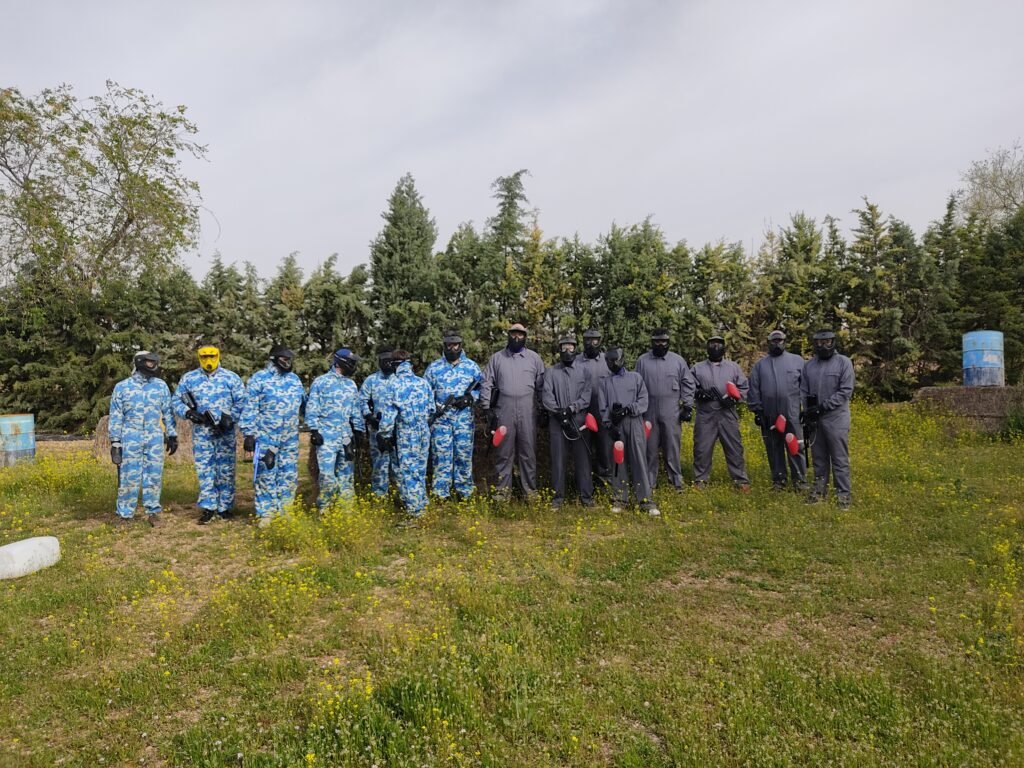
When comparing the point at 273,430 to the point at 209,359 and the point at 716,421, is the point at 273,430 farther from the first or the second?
the point at 716,421

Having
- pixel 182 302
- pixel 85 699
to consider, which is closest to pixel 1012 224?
pixel 85 699

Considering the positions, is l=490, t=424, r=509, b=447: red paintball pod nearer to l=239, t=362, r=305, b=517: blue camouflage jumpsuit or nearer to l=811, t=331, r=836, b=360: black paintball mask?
l=239, t=362, r=305, b=517: blue camouflage jumpsuit

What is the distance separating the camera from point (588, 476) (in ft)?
27.2

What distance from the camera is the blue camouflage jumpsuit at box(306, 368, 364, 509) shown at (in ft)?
24.8

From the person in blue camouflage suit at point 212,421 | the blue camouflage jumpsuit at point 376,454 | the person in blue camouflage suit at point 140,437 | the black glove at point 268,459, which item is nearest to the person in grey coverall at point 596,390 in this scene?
the blue camouflage jumpsuit at point 376,454

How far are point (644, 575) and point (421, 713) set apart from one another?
9.22ft

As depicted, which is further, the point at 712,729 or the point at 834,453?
the point at 834,453

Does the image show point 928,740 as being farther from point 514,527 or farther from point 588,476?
point 588,476

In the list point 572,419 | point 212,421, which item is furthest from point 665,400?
point 212,421

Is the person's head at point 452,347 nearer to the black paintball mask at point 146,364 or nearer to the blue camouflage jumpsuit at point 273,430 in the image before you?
the blue camouflage jumpsuit at point 273,430

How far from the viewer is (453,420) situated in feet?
26.7

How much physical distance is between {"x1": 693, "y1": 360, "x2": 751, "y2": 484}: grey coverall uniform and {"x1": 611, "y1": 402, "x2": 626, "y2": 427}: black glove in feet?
5.16

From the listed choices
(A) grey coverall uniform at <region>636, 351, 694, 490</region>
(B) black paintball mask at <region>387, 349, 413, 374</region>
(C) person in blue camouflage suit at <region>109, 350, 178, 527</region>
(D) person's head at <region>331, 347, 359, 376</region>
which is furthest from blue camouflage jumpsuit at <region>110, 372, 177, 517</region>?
(A) grey coverall uniform at <region>636, 351, 694, 490</region>

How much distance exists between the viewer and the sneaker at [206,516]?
7988 millimetres
